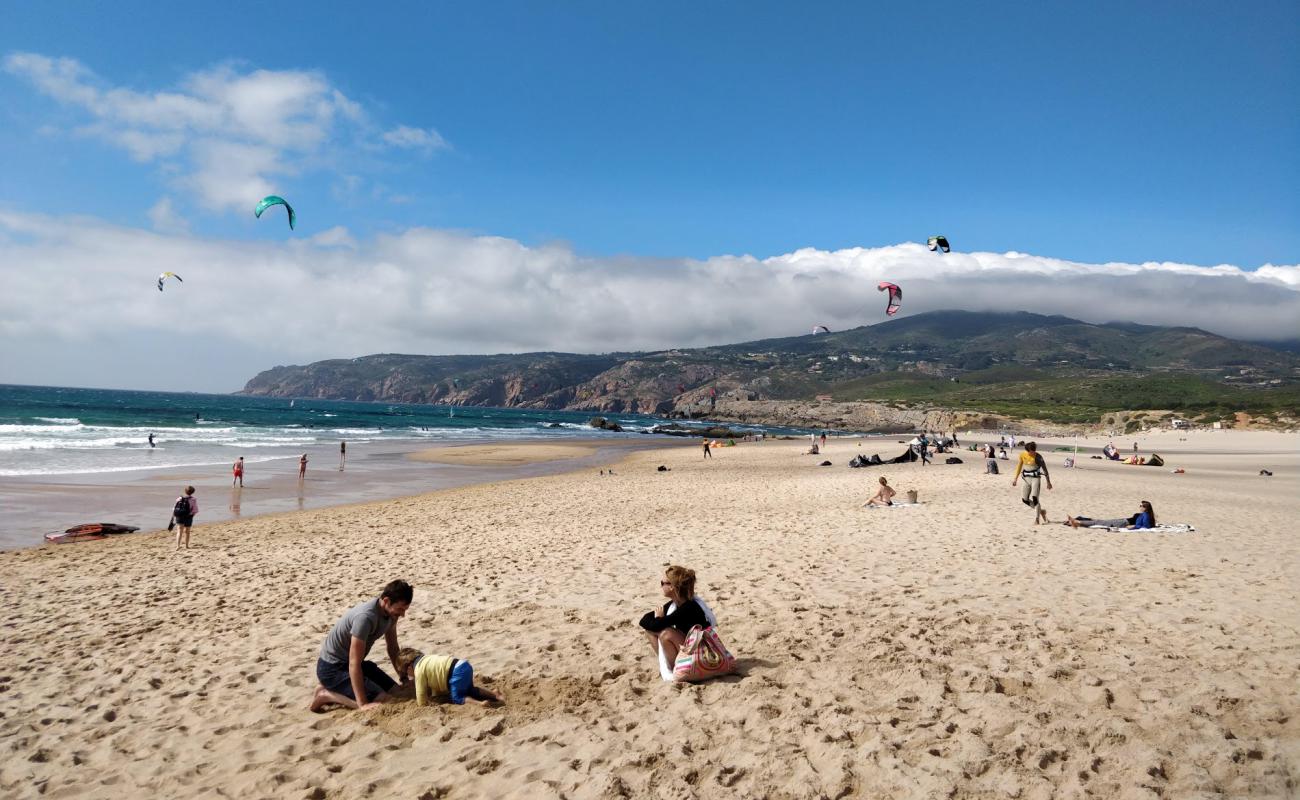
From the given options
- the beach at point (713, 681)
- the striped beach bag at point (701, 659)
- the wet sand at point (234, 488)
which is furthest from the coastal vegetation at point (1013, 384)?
the striped beach bag at point (701, 659)

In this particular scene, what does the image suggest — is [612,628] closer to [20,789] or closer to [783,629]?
[783,629]

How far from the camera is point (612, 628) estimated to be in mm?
6699

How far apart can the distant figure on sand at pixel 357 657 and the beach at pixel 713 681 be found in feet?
0.64

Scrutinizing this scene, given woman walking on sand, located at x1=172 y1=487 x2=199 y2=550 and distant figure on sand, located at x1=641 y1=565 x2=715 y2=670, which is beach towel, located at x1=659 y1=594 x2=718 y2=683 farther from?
woman walking on sand, located at x1=172 y1=487 x2=199 y2=550


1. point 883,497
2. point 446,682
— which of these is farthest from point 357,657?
point 883,497

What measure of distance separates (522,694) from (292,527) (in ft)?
37.8

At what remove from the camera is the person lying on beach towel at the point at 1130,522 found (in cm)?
1118

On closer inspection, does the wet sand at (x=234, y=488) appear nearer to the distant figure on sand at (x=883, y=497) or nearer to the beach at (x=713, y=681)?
the beach at (x=713, y=681)

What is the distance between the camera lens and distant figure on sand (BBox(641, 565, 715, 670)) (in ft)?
17.3

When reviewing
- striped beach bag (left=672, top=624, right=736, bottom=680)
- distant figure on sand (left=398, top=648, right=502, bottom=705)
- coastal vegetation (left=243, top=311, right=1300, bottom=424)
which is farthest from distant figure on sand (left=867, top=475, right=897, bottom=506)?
coastal vegetation (left=243, top=311, right=1300, bottom=424)

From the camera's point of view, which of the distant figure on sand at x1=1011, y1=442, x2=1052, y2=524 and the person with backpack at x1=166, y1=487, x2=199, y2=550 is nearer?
the person with backpack at x1=166, y1=487, x2=199, y2=550

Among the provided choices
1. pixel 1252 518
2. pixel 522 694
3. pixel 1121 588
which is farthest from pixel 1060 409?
pixel 522 694

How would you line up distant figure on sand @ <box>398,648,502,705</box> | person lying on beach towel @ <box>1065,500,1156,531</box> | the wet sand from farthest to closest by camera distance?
1. the wet sand
2. person lying on beach towel @ <box>1065,500,1156,531</box>
3. distant figure on sand @ <box>398,648,502,705</box>

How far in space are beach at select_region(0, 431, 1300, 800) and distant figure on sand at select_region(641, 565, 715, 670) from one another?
0.31 m
